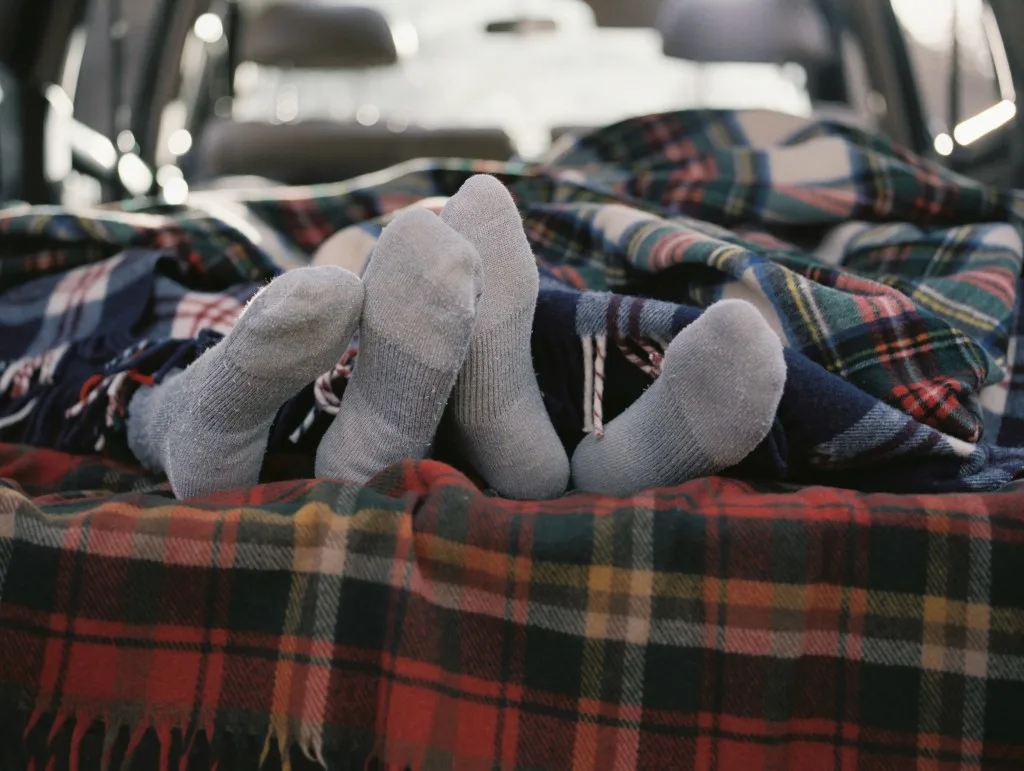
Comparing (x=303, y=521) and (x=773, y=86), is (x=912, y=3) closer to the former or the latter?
(x=773, y=86)

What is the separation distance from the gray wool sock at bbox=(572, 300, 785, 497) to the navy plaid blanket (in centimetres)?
3

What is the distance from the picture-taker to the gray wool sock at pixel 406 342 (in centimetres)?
42

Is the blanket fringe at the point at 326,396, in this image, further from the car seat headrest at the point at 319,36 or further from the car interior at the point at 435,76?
the car seat headrest at the point at 319,36

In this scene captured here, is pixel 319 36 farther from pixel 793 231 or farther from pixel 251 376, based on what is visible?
pixel 251 376

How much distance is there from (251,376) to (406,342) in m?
0.08

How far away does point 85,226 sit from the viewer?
2.31ft

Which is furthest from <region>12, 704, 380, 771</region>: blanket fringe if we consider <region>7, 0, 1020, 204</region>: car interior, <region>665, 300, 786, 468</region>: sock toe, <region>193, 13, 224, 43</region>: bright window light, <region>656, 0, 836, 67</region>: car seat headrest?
<region>193, 13, 224, 43</region>: bright window light

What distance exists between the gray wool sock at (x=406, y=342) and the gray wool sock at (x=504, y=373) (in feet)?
0.09

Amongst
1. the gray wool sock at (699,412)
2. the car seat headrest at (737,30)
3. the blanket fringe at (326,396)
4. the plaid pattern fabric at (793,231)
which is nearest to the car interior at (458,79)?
the car seat headrest at (737,30)

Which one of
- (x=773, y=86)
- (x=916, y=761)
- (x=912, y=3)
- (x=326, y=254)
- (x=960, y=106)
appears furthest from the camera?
(x=773, y=86)

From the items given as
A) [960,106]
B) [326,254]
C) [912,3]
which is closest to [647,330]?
[326,254]

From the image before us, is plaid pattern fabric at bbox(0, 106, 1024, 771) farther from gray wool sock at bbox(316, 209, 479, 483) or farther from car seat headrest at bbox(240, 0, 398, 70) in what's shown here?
car seat headrest at bbox(240, 0, 398, 70)

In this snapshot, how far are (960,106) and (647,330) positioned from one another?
38.7 inches

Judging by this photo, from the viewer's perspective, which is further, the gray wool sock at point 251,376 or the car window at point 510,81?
the car window at point 510,81
